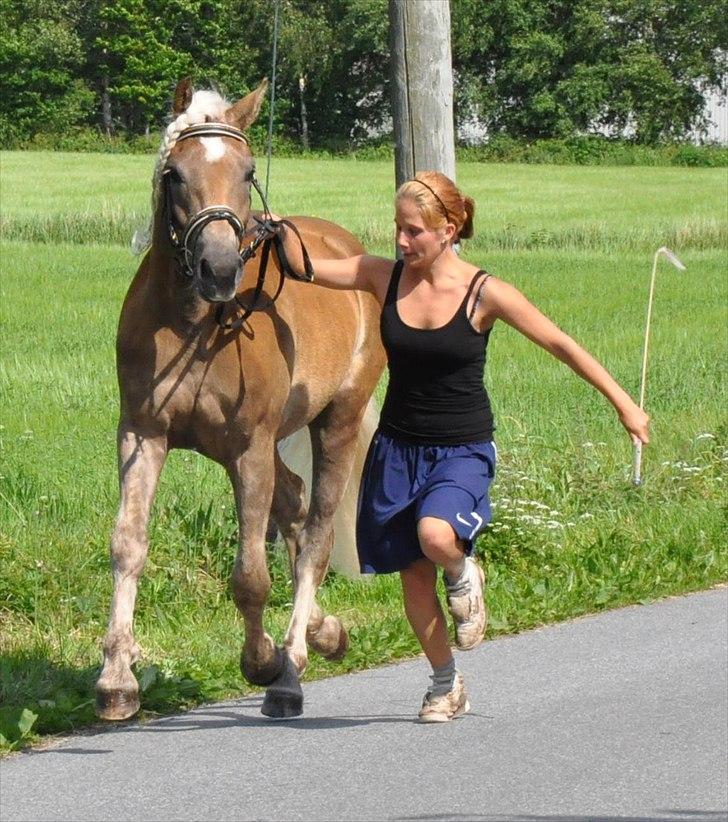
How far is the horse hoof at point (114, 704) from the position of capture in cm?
512

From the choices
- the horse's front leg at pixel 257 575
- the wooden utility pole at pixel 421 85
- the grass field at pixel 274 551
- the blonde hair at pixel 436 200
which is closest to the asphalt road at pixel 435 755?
the horse's front leg at pixel 257 575

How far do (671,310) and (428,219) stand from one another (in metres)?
15.6

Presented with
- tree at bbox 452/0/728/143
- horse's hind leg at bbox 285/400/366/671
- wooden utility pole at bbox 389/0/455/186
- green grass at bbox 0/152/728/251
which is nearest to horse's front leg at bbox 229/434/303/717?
horse's hind leg at bbox 285/400/366/671

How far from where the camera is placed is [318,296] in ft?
22.2

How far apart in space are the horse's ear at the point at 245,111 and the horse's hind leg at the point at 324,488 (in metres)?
1.78

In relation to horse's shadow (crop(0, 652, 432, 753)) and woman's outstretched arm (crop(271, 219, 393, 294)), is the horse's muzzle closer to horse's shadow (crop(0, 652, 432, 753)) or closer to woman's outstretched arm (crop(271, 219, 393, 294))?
woman's outstretched arm (crop(271, 219, 393, 294))

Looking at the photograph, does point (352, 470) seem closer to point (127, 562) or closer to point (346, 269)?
point (346, 269)

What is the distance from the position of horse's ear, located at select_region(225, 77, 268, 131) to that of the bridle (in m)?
0.05

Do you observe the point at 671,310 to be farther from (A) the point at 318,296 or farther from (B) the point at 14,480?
(A) the point at 318,296

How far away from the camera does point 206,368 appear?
5477 mm

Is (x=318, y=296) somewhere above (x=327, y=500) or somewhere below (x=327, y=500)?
above

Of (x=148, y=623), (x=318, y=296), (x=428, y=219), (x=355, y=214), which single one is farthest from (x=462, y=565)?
(x=355, y=214)

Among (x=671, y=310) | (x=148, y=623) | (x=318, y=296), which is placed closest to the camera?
(x=318, y=296)

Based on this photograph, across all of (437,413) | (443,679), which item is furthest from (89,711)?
(437,413)
